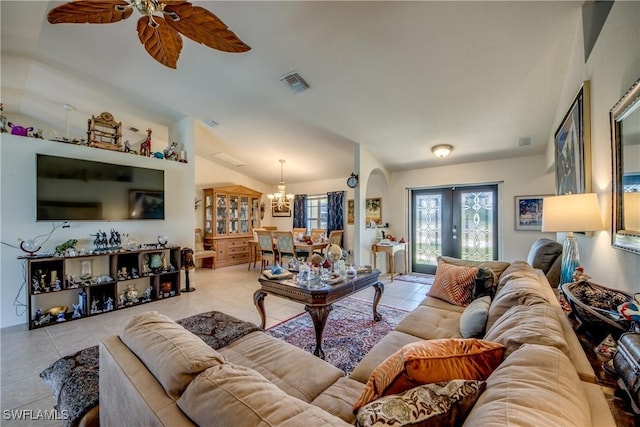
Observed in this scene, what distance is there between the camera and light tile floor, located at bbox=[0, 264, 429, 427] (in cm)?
181

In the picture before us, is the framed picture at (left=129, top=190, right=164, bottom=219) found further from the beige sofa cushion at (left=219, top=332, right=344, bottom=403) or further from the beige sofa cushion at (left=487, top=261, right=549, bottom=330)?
the beige sofa cushion at (left=487, top=261, right=549, bottom=330)

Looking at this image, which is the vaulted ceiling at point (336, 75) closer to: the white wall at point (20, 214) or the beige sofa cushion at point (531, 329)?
the white wall at point (20, 214)

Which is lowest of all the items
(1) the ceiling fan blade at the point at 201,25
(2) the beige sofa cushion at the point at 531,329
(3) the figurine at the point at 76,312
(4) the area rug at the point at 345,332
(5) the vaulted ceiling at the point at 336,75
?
(4) the area rug at the point at 345,332

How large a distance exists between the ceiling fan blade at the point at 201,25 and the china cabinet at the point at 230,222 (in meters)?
4.96

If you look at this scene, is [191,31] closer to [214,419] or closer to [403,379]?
[214,419]

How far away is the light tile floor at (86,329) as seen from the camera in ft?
5.94

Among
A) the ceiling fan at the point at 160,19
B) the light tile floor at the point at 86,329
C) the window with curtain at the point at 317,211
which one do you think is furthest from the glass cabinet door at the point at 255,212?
the ceiling fan at the point at 160,19

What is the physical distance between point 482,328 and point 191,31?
277cm

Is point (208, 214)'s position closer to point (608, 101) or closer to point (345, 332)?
point (345, 332)

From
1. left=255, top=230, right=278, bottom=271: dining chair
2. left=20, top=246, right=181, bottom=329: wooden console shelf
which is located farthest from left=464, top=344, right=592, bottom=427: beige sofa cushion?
left=255, top=230, right=278, bottom=271: dining chair

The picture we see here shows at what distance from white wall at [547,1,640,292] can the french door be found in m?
2.86

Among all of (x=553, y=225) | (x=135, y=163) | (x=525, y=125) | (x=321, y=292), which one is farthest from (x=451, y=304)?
(x=135, y=163)

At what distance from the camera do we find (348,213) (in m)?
6.57

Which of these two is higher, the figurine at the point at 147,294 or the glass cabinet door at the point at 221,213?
the glass cabinet door at the point at 221,213
